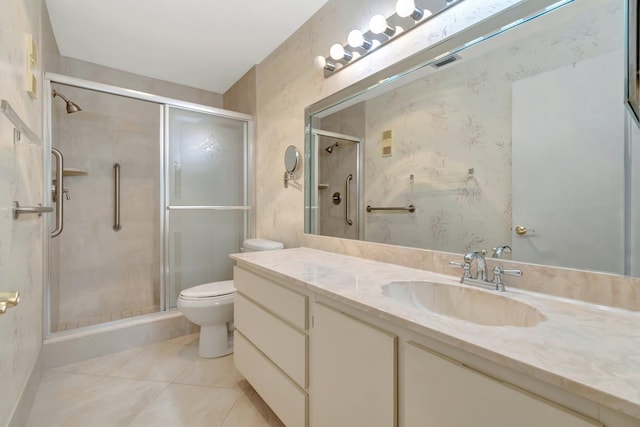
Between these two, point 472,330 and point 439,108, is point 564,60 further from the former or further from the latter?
point 472,330

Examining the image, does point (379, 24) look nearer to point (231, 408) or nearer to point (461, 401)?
point (461, 401)

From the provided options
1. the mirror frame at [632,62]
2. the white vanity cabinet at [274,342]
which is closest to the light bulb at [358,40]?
the mirror frame at [632,62]

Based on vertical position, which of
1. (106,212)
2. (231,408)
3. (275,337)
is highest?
(106,212)

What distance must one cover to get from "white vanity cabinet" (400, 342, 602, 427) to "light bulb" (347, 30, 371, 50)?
150 cm

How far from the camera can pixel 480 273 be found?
3.44 ft

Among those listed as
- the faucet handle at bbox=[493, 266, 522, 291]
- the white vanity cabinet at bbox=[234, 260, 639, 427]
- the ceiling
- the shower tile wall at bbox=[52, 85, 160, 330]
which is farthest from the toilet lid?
the ceiling

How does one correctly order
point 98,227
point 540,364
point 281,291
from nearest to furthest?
point 540,364, point 281,291, point 98,227

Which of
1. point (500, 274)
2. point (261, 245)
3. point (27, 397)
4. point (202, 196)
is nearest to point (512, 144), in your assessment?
point (500, 274)

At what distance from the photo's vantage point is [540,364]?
520mm

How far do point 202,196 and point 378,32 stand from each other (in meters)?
1.89

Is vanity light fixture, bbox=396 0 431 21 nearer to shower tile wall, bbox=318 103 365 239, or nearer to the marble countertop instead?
shower tile wall, bbox=318 103 365 239

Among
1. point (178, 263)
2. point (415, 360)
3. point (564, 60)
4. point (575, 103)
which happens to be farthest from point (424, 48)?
point (178, 263)

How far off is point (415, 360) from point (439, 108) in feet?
3.48

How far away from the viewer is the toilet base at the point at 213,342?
204 centimetres
